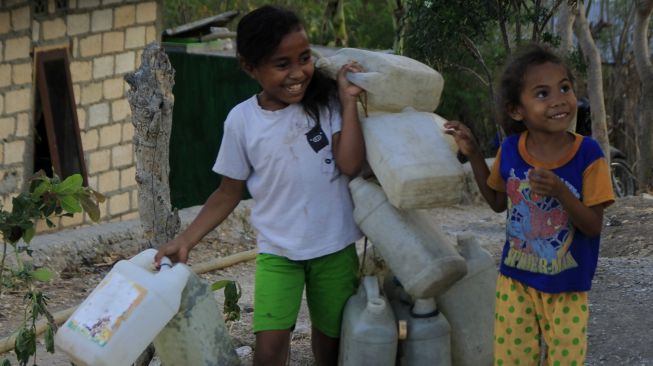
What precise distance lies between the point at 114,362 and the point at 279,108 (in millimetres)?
931

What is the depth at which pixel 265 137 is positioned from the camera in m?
3.65

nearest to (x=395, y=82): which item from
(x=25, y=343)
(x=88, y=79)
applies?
(x=25, y=343)

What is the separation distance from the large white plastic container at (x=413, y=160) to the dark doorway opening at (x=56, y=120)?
595cm

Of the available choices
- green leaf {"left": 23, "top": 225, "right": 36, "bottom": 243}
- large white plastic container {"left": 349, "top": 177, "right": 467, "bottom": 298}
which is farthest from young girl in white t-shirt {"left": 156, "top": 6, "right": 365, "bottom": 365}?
green leaf {"left": 23, "top": 225, "right": 36, "bottom": 243}

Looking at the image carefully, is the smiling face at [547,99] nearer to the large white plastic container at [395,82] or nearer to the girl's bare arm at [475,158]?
the girl's bare arm at [475,158]

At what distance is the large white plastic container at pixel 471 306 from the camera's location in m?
3.82

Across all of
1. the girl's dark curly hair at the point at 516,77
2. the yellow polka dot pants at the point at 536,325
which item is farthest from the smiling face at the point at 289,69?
the yellow polka dot pants at the point at 536,325

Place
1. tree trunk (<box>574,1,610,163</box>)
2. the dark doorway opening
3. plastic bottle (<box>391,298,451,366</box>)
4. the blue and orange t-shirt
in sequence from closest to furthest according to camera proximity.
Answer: the blue and orange t-shirt < plastic bottle (<box>391,298,451,366</box>) < the dark doorway opening < tree trunk (<box>574,1,610,163</box>)

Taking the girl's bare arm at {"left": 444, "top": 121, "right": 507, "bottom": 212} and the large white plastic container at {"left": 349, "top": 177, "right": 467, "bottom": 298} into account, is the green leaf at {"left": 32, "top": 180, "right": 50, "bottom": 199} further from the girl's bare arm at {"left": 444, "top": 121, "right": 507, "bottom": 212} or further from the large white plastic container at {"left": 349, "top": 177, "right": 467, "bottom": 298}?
the girl's bare arm at {"left": 444, "top": 121, "right": 507, "bottom": 212}

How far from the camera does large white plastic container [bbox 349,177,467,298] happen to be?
3465mm

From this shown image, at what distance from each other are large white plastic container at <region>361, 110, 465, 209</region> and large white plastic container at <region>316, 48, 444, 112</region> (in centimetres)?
5

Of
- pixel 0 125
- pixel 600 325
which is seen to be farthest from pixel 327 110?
pixel 0 125

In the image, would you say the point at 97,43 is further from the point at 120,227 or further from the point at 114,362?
the point at 114,362

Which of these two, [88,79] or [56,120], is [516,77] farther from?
[88,79]
